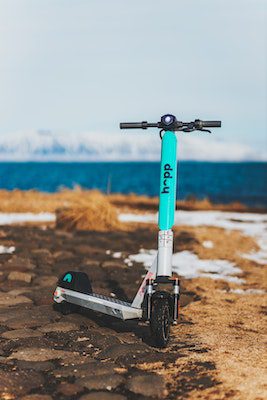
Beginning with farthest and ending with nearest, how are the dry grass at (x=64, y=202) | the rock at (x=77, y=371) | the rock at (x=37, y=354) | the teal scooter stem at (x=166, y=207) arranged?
the dry grass at (x=64, y=202), the teal scooter stem at (x=166, y=207), the rock at (x=37, y=354), the rock at (x=77, y=371)

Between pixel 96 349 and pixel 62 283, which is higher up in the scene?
pixel 62 283

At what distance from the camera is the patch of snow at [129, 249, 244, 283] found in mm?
8685

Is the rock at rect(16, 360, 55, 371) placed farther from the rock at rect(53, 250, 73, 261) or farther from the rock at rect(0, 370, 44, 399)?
the rock at rect(53, 250, 73, 261)

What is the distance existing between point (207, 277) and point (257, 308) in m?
1.75

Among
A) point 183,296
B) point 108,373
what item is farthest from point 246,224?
point 108,373

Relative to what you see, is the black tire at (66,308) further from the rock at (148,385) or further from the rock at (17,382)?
the rock at (148,385)

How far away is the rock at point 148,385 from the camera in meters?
4.03

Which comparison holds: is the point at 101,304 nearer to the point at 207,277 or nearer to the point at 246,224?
the point at 207,277

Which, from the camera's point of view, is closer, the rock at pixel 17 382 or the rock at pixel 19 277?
the rock at pixel 17 382

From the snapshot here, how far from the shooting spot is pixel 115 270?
28.5ft

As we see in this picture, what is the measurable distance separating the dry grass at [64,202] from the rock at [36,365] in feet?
27.1

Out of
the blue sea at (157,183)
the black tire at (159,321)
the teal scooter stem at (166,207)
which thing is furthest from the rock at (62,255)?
the blue sea at (157,183)

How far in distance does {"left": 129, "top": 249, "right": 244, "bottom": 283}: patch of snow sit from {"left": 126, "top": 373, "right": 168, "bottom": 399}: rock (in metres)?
4.29

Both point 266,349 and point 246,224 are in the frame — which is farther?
point 246,224
